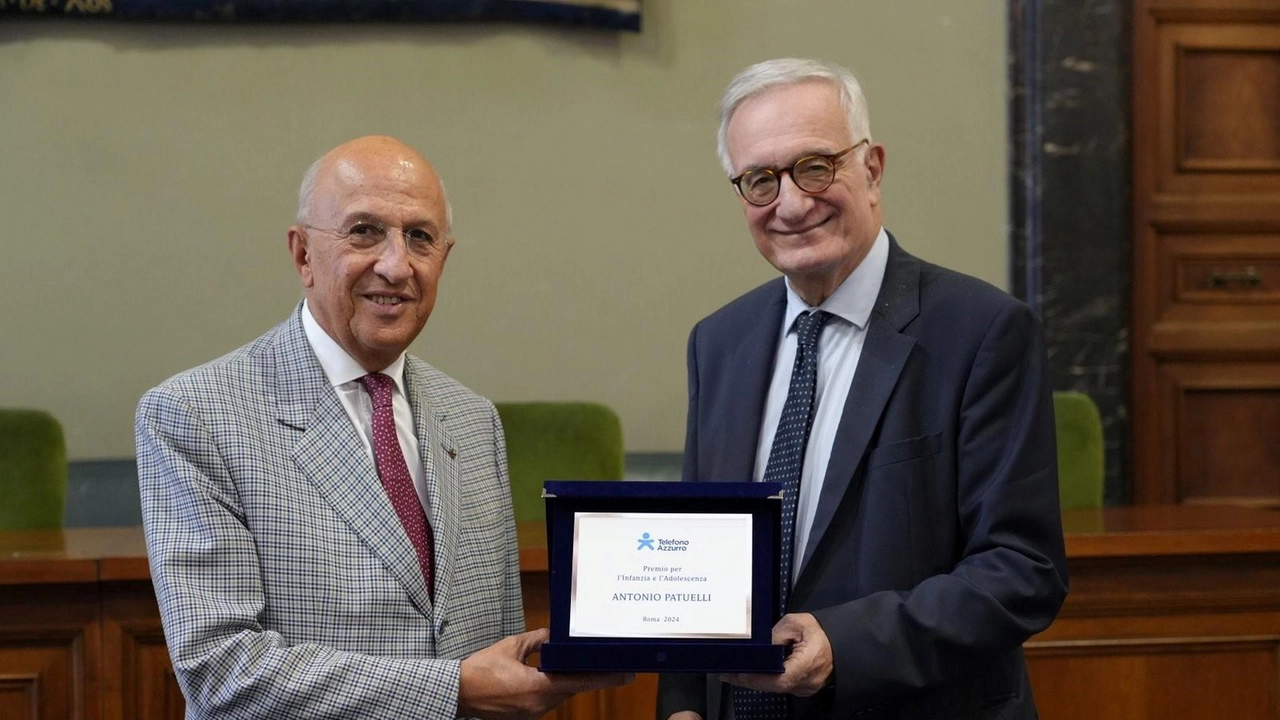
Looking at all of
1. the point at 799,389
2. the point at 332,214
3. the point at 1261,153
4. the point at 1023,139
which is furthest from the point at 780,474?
the point at 1261,153

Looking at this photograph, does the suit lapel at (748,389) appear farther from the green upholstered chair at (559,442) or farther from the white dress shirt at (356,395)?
the green upholstered chair at (559,442)

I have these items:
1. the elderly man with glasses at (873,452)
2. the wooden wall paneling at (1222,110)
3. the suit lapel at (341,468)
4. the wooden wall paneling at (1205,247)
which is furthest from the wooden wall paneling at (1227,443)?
the suit lapel at (341,468)

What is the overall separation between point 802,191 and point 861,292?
0.60ft

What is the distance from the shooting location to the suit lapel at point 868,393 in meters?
1.85

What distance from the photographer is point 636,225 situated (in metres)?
4.88

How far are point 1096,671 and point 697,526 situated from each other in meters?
1.50

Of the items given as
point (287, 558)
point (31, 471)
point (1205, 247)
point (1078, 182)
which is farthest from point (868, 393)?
point (1205, 247)

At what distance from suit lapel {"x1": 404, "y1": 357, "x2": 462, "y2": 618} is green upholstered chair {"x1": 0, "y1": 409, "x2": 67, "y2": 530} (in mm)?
1942

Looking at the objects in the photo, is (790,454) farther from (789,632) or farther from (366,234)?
(366,234)

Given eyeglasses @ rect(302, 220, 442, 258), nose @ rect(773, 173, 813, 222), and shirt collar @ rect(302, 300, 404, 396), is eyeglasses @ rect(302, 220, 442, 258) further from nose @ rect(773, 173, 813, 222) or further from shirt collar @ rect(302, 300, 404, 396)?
nose @ rect(773, 173, 813, 222)

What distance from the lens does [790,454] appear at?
1938 mm

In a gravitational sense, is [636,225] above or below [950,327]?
above

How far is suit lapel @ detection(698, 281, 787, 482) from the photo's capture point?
2018 mm

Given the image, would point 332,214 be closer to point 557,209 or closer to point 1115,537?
point 1115,537
